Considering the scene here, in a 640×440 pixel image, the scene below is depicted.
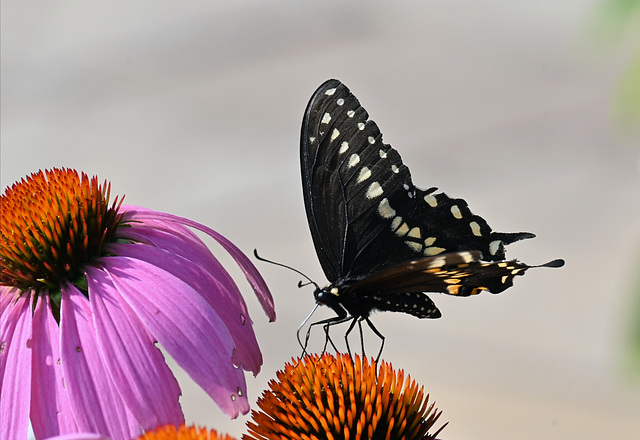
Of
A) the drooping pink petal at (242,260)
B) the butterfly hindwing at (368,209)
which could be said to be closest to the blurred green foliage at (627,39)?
the butterfly hindwing at (368,209)

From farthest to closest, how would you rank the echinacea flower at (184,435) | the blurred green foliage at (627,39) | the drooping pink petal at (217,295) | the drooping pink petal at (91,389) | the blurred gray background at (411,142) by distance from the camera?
the blurred gray background at (411,142), the blurred green foliage at (627,39), the drooping pink petal at (217,295), the drooping pink petal at (91,389), the echinacea flower at (184,435)

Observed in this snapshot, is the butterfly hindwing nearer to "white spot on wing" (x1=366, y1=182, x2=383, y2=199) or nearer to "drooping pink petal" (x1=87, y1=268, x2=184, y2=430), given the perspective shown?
"white spot on wing" (x1=366, y1=182, x2=383, y2=199)

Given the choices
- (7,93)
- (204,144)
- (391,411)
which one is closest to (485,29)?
(204,144)

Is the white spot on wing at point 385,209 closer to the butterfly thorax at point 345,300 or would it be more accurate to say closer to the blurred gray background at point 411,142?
the butterfly thorax at point 345,300

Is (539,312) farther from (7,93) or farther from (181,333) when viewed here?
(7,93)

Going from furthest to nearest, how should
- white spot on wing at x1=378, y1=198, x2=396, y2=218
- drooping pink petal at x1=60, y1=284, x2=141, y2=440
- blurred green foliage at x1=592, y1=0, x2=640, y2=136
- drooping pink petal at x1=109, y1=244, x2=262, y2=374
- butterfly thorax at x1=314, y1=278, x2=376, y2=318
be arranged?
blurred green foliage at x1=592, y1=0, x2=640, y2=136 < white spot on wing at x1=378, y1=198, x2=396, y2=218 < butterfly thorax at x1=314, y1=278, x2=376, y2=318 < drooping pink petal at x1=109, y1=244, x2=262, y2=374 < drooping pink petal at x1=60, y1=284, x2=141, y2=440

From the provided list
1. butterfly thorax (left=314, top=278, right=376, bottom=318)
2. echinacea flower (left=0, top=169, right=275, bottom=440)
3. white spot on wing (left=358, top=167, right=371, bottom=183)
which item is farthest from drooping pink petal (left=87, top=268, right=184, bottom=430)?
white spot on wing (left=358, top=167, right=371, bottom=183)
